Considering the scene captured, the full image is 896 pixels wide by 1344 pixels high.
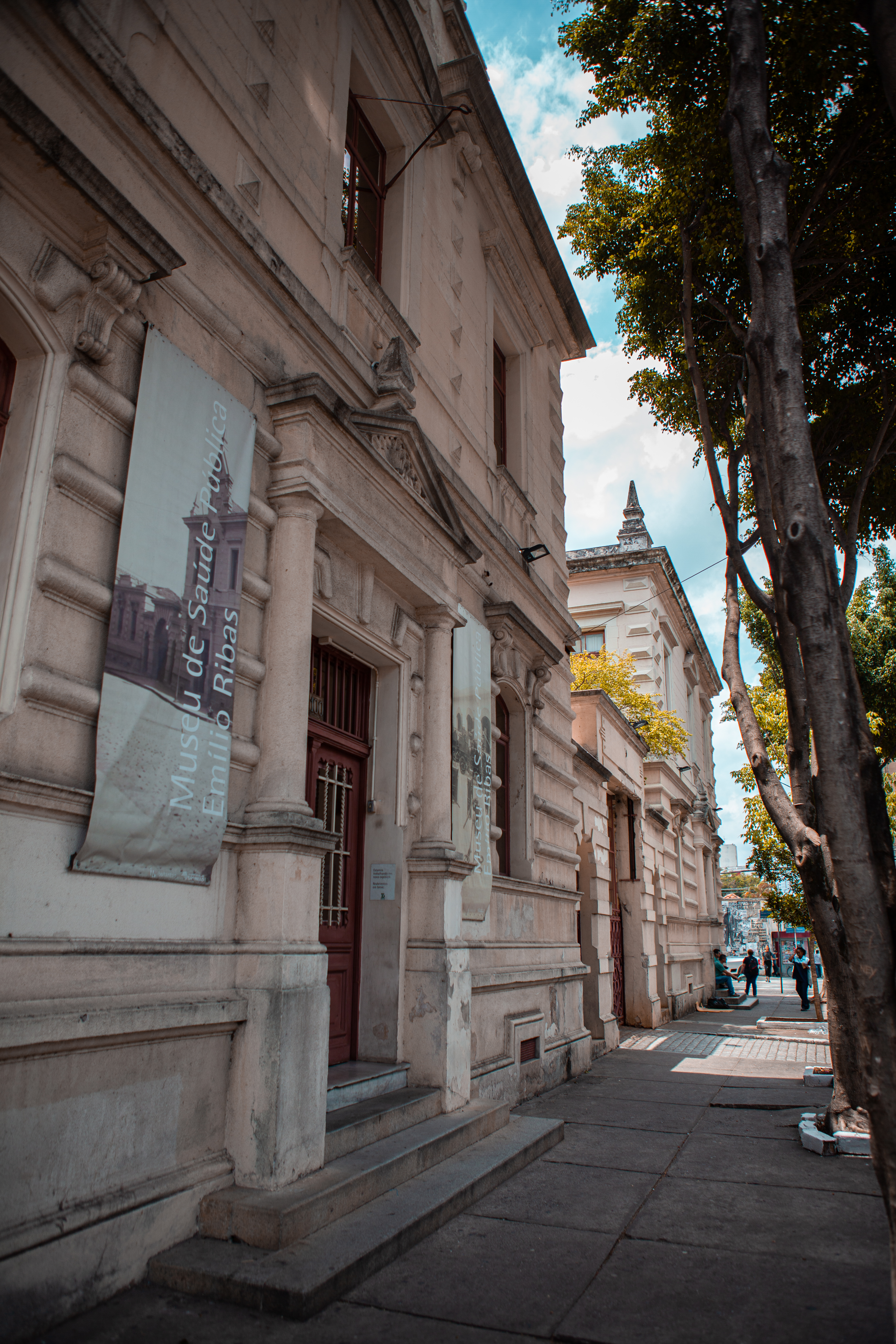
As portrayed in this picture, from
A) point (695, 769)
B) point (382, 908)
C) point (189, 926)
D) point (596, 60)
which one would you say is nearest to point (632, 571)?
point (695, 769)

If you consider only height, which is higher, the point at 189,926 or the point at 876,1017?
the point at 189,926

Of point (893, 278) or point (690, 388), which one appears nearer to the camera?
point (893, 278)

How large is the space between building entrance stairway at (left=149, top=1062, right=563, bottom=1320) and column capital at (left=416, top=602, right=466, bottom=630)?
3.91 metres

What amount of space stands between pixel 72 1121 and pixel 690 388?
1069cm

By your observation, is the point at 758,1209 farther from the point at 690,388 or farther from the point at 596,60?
the point at 596,60

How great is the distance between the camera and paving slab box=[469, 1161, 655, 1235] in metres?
5.59

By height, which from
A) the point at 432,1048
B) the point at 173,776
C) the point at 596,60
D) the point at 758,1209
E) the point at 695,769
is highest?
the point at 596,60

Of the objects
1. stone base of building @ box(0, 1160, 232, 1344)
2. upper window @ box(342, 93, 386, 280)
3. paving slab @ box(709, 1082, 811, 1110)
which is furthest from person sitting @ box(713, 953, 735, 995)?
stone base of building @ box(0, 1160, 232, 1344)

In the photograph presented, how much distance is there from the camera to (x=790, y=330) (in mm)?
4863

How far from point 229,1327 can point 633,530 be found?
28033 mm

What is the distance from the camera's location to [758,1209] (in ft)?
19.4

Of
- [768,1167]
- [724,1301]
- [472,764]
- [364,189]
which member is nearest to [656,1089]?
[768,1167]

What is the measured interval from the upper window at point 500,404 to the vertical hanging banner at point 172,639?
726 centimetres

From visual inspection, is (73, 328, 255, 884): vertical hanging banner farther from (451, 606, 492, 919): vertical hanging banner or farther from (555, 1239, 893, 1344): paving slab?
(451, 606, 492, 919): vertical hanging banner
